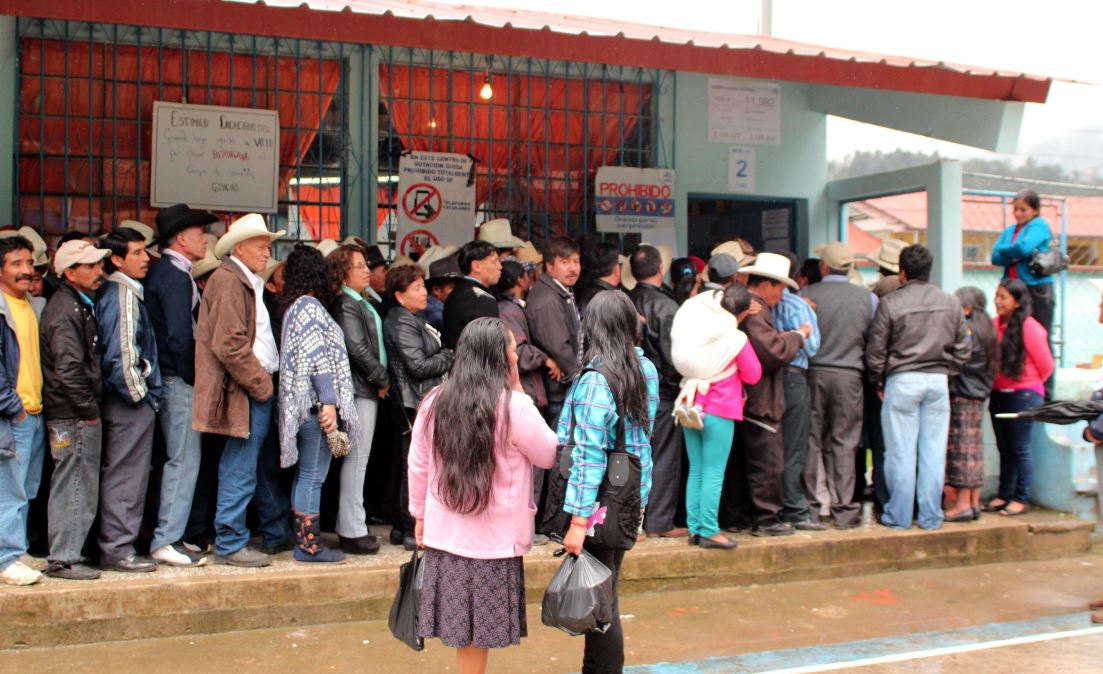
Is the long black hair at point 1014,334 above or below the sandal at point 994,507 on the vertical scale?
above

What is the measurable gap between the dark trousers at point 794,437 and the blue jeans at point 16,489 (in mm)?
4514

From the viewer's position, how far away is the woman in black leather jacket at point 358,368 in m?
6.39

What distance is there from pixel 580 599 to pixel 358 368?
2613 millimetres

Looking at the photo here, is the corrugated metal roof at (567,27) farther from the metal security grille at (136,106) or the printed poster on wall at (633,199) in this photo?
the printed poster on wall at (633,199)

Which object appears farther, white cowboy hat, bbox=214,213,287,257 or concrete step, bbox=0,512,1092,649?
white cowboy hat, bbox=214,213,287,257

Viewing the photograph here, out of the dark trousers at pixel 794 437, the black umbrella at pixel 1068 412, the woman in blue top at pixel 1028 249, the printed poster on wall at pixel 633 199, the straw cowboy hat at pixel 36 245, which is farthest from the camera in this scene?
the printed poster on wall at pixel 633 199

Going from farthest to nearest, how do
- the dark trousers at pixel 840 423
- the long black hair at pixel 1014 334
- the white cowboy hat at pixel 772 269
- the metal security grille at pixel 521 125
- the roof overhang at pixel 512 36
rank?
1. the metal security grille at pixel 521 125
2. the long black hair at pixel 1014 334
3. the dark trousers at pixel 840 423
4. the white cowboy hat at pixel 772 269
5. the roof overhang at pixel 512 36

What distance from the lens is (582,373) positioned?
182 inches

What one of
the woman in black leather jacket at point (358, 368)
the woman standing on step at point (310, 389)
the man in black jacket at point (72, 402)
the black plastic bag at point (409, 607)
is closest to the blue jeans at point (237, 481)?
the woman standing on step at point (310, 389)

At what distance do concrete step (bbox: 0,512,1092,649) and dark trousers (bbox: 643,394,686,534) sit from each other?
6.3 inches

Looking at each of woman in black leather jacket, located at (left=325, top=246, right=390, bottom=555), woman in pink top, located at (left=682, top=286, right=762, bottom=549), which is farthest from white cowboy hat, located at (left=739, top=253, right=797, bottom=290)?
woman in black leather jacket, located at (left=325, top=246, right=390, bottom=555)

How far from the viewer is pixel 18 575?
5578mm

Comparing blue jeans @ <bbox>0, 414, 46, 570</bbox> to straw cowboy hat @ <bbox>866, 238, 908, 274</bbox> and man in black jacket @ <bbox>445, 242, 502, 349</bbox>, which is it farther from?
straw cowboy hat @ <bbox>866, 238, 908, 274</bbox>

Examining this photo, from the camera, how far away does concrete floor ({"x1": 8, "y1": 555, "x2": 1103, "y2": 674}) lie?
542 centimetres
